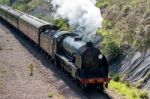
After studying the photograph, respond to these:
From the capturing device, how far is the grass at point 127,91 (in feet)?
61.1

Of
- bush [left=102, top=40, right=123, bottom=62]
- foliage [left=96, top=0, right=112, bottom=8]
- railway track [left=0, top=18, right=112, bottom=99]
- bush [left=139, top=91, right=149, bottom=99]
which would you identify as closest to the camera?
bush [left=139, top=91, right=149, bottom=99]

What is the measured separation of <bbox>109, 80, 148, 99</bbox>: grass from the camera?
733 inches

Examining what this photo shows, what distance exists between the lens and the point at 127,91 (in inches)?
782

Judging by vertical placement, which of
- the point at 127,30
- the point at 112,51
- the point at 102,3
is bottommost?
the point at 112,51

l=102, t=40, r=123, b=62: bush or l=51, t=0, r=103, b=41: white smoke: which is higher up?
l=51, t=0, r=103, b=41: white smoke

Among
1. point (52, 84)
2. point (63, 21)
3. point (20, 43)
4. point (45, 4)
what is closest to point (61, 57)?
point (52, 84)

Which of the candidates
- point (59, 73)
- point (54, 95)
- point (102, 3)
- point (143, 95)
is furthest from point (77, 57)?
point (102, 3)

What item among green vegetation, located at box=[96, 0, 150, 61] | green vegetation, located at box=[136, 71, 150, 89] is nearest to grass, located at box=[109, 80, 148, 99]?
green vegetation, located at box=[136, 71, 150, 89]

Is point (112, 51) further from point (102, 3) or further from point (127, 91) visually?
point (102, 3)

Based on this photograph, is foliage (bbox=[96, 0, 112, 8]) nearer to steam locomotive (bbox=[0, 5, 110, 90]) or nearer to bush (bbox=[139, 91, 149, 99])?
steam locomotive (bbox=[0, 5, 110, 90])

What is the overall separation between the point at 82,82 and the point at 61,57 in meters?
4.56

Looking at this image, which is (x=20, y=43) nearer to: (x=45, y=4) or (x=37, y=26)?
(x=37, y=26)

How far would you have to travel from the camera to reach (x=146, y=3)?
27078 millimetres

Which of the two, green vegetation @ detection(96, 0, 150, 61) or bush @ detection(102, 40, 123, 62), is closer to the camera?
green vegetation @ detection(96, 0, 150, 61)
